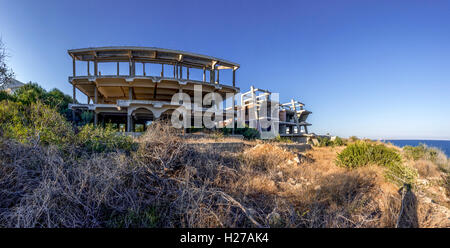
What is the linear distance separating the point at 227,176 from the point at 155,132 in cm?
228

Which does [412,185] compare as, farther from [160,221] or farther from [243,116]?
[243,116]

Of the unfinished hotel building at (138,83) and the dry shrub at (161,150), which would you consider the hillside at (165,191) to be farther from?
the unfinished hotel building at (138,83)

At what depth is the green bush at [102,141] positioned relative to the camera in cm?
454

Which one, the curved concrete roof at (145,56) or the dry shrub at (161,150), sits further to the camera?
the curved concrete roof at (145,56)

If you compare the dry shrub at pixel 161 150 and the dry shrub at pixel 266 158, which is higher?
the dry shrub at pixel 161 150

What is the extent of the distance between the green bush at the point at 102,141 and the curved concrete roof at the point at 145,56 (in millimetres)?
10701

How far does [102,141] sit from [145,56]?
11612 millimetres

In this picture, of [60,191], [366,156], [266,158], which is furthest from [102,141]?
[366,156]

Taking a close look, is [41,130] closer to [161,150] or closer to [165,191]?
[161,150]

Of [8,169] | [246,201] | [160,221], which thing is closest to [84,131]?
[8,169]

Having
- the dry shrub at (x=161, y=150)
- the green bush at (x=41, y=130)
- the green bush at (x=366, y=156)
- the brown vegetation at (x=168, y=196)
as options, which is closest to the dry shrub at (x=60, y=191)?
the brown vegetation at (x=168, y=196)

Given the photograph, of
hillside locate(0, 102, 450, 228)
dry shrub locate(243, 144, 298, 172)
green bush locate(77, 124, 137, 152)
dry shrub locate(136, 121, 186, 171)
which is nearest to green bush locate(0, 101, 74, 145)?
hillside locate(0, 102, 450, 228)

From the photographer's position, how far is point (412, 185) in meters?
3.87

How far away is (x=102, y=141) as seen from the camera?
4816mm
